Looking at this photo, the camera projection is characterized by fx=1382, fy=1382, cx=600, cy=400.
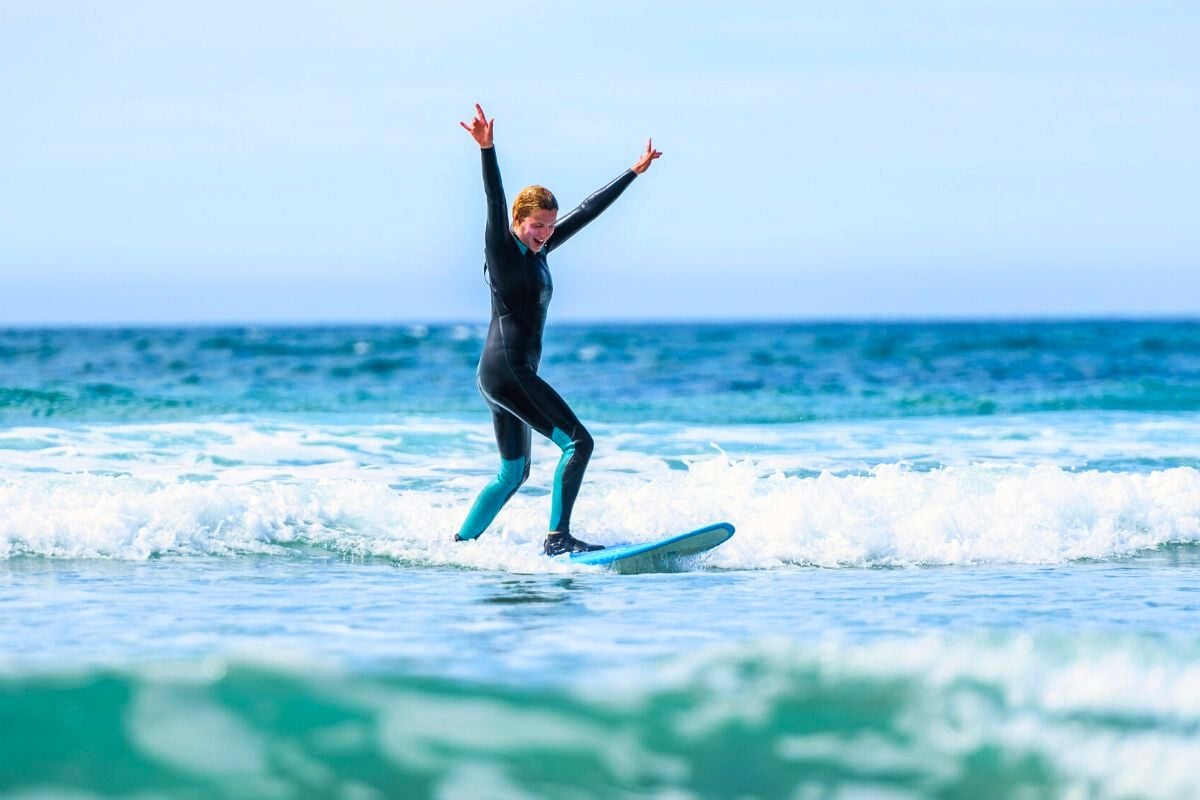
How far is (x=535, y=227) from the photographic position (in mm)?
7434

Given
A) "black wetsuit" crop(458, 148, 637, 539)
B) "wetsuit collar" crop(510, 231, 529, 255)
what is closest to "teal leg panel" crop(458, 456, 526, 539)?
"black wetsuit" crop(458, 148, 637, 539)

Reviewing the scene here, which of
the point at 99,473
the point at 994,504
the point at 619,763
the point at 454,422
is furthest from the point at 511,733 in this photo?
the point at 454,422

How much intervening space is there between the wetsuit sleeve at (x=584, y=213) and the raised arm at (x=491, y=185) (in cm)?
43

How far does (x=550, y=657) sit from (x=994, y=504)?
17.6 feet

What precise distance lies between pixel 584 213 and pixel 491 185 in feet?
2.44

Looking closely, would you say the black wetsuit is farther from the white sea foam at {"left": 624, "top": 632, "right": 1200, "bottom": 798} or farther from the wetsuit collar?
the white sea foam at {"left": 624, "top": 632, "right": 1200, "bottom": 798}

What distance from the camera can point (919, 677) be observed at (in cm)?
511

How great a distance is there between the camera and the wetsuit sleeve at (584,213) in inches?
304

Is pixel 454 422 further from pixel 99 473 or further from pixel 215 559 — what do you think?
pixel 215 559

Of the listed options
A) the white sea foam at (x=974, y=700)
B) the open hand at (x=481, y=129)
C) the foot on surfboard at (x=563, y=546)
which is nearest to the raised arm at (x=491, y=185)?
the open hand at (x=481, y=129)

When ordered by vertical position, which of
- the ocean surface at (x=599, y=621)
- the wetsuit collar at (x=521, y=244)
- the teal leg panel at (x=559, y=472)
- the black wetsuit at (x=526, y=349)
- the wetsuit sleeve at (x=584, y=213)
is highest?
the wetsuit sleeve at (x=584, y=213)

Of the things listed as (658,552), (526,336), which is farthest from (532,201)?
(658,552)

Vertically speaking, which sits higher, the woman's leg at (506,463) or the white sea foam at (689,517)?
the woman's leg at (506,463)

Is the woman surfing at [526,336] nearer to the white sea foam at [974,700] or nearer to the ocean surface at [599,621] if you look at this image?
the ocean surface at [599,621]
